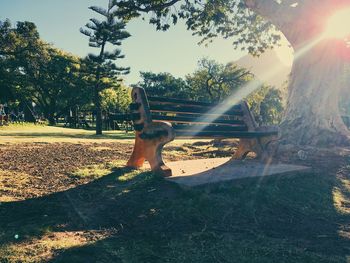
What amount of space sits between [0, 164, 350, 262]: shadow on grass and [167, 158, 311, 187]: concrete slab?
13 centimetres

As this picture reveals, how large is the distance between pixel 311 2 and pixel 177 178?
7.39m

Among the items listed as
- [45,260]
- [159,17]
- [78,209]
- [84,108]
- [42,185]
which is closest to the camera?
[45,260]

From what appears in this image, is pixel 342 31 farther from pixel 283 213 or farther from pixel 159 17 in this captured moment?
pixel 283 213

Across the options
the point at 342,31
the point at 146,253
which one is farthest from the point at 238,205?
the point at 342,31

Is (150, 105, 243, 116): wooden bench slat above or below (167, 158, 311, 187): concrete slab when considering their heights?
above

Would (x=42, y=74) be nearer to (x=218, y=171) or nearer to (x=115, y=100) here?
(x=115, y=100)

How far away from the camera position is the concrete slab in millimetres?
4305

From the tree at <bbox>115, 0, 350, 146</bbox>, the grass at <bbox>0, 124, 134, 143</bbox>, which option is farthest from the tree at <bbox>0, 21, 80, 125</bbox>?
the tree at <bbox>115, 0, 350, 146</bbox>

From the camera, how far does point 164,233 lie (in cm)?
296

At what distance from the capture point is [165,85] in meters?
74.9

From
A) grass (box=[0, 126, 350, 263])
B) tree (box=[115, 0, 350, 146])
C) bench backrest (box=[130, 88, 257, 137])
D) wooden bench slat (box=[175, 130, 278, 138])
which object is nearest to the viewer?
grass (box=[0, 126, 350, 263])

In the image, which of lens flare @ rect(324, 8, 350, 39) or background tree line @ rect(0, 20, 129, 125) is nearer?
lens flare @ rect(324, 8, 350, 39)

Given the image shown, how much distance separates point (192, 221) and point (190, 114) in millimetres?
2818

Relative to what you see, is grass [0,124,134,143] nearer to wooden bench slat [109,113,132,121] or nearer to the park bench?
wooden bench slat [109,113,132,121]
